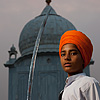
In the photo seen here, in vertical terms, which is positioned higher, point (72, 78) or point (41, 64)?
point (41, 64)

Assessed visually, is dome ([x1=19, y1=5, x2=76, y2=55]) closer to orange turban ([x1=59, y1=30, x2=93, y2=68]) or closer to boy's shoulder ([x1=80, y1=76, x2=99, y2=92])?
orange turban ([x1=59, y1=30, x2=93, y2=68])

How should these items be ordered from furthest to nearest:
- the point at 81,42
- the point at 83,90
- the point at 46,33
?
the point at 46,33 < the point at 81,42 < the point at 83,90

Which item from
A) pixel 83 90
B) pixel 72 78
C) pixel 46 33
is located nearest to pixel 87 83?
pixel 83 90

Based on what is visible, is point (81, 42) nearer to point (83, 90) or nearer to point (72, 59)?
point (72, 59)

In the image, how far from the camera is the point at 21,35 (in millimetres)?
31469

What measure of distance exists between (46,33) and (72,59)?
26.3 meters

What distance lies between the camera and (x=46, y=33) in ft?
97.5

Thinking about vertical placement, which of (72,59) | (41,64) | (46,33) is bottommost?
(72,59)

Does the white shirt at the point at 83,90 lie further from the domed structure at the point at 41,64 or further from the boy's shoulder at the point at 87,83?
the domed structure at the point at 41,64

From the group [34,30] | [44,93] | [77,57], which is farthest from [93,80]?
[34,30]

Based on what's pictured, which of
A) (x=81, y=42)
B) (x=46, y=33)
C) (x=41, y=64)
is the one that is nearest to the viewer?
(x=81, y=42)

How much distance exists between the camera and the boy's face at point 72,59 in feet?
11.3

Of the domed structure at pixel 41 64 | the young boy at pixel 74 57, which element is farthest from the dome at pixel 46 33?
the young boy at pixel 74 57

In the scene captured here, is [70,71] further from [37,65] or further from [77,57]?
[37,65]
